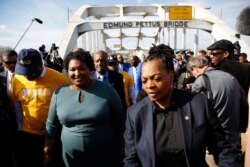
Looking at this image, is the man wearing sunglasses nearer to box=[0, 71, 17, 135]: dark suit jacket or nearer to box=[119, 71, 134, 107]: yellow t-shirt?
box=[119, 71, 134, 107]: yellow t-shirt

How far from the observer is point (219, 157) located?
185 cm

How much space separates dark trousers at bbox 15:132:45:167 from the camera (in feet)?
10.3

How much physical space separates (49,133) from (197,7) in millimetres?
24786

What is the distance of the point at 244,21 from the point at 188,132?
0.77m

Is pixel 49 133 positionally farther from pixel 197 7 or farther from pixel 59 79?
pixel 197 7

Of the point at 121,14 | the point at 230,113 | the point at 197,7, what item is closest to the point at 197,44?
the point at 197,7

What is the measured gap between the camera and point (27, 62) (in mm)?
3027

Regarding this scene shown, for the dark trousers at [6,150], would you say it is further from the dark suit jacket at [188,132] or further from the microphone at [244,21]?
the microphone at [244,21]

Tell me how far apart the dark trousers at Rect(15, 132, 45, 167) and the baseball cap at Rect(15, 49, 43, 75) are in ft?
2.30

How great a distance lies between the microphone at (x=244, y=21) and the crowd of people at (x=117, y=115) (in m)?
0.59

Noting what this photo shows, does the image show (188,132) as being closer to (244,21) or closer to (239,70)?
(244,21)

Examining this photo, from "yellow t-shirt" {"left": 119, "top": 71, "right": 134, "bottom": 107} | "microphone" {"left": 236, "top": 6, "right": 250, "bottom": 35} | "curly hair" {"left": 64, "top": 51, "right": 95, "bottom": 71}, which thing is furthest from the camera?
"yellow t-shirt" {"left": 119, "top": 71, "right": 134, "bottom": 107}

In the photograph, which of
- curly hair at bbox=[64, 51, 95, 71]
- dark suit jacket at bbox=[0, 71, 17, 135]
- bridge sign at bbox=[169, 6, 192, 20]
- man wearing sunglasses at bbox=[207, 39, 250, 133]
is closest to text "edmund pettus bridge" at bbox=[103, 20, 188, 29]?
bridge sign at bbox=[169, 6, 192, 20]

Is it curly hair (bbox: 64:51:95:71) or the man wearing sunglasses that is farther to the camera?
the man wearing sunglasses
